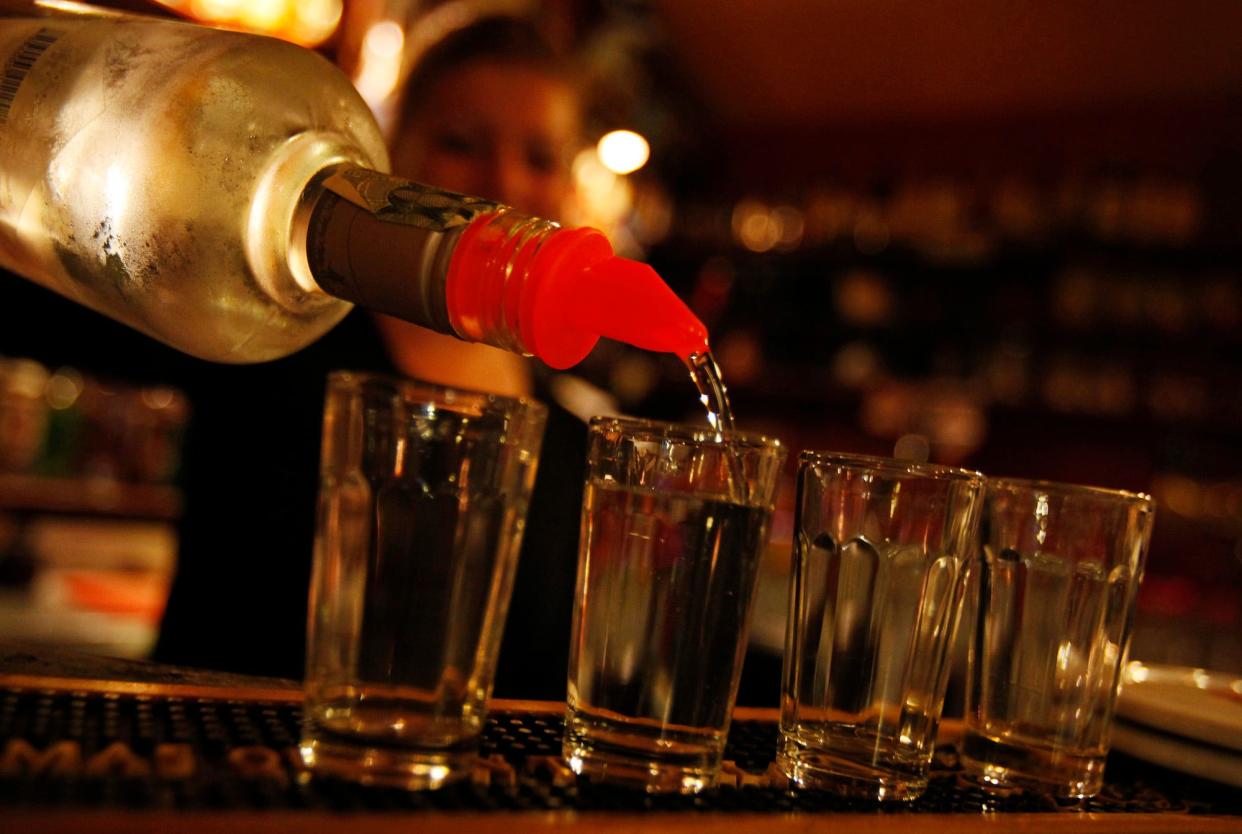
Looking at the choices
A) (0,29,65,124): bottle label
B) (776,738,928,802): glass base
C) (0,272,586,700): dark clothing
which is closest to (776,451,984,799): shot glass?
(776,738,928,802): glass base

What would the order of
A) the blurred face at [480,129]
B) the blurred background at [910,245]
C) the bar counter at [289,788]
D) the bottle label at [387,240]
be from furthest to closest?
the blurred background at [910,245], the blurred face at [480,129], the bottle label at [387,240], the bar counter at [289,788]

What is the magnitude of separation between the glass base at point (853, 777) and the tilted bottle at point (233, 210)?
22 centimetres

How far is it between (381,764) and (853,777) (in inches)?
9.4

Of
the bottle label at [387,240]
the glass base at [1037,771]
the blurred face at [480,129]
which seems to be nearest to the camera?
the bottle label at [387,240]

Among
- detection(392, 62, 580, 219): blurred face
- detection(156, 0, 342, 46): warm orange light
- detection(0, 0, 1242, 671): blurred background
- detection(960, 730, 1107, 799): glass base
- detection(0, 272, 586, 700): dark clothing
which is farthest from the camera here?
detection(0, 0, 1242, 671): blurred background

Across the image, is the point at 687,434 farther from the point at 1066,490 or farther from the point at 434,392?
the point at 1066,490

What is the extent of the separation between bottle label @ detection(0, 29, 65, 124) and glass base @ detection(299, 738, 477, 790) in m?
0.43

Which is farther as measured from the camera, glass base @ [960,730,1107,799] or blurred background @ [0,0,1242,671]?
blurred background @ [0,0,1242,671]

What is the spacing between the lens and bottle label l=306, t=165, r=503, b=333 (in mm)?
500

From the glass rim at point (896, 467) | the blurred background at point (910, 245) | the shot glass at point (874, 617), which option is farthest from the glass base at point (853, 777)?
the blurred background at point (910, 245)

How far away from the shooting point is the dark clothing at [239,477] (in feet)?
4.18

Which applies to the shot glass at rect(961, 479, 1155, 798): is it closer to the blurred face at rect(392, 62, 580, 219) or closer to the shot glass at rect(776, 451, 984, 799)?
the shot glass at rect(776, 451, 984, 799)

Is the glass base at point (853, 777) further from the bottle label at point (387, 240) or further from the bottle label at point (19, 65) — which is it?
the bottle label at point (19, 65)

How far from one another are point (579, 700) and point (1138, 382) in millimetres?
4097
